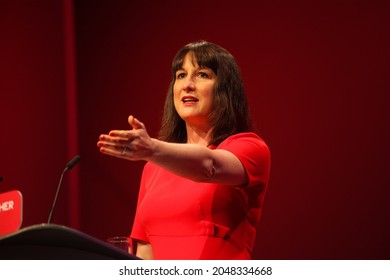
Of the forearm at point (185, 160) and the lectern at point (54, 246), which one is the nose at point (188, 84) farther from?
the lectern at point (54, 246)

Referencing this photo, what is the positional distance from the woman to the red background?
112 centimetres

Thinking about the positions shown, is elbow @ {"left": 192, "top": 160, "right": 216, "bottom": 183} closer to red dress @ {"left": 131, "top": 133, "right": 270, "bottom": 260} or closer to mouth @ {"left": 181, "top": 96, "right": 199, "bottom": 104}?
red dress @ {"left": 131, "top": 133, "right": 270, "bottom": 260}

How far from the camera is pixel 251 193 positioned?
135 cm

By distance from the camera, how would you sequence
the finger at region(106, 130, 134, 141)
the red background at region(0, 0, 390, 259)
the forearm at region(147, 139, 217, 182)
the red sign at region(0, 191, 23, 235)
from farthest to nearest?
1. the red background at region(0, 0, 390, 259)
2. the red sign at region(0, 191, 23, 235)
3. the forearm at region(147, 139, 217, 182)
4. the finger at region(106, 130, 134, 141)

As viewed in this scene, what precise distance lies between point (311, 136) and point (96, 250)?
203cm

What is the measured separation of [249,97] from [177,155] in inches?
70.3

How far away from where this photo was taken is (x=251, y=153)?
4.24ft

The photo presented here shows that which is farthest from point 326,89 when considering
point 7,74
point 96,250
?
point 96,250

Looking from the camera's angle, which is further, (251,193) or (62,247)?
(251,193)

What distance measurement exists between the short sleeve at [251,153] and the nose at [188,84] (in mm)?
205

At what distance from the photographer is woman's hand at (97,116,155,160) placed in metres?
0.83

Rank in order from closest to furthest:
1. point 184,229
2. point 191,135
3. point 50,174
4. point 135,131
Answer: point 135,131 → point 184,229 → point 191,135 → point 50,174

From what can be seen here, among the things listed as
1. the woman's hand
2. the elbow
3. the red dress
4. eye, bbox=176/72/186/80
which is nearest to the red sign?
the red dress

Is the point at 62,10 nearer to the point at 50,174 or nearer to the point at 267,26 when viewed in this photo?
the point at 50,174
